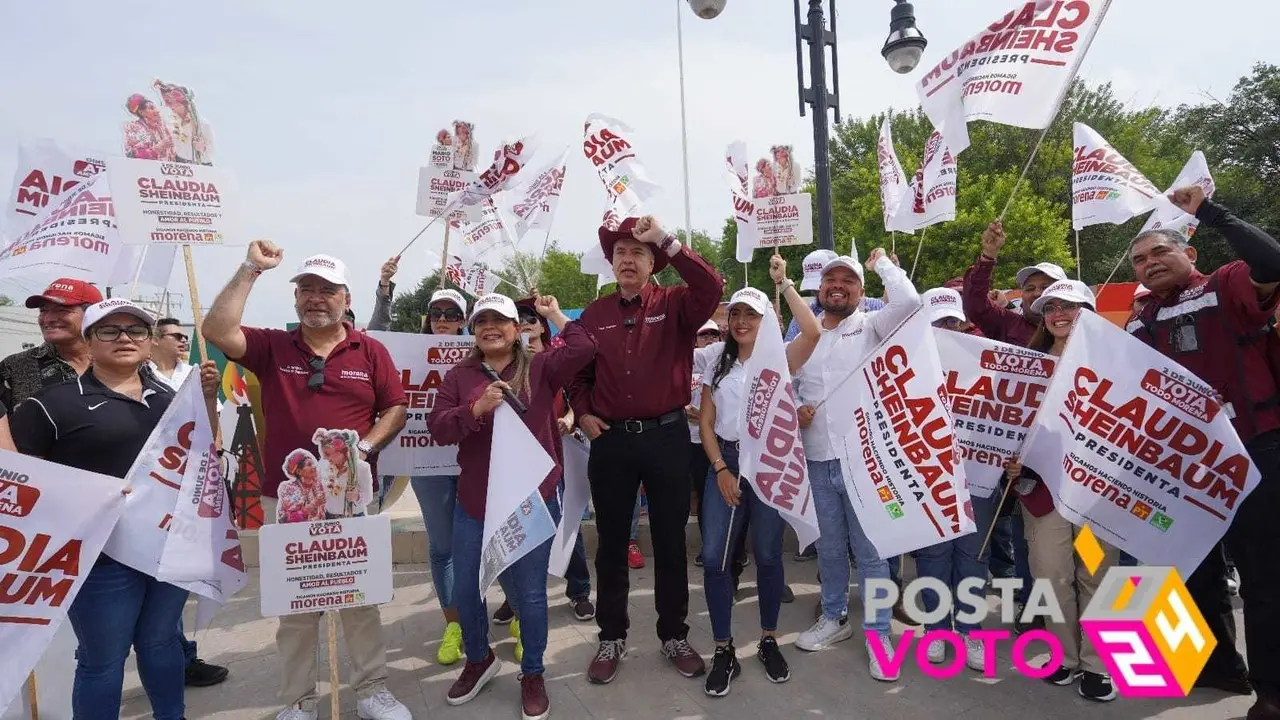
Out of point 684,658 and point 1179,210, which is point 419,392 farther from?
point 1179,210

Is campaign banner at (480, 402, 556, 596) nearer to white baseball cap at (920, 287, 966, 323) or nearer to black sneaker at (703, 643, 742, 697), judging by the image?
black sneaker at (703, 643, 742, 697)

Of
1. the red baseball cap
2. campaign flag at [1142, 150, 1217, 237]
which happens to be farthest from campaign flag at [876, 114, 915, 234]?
the red baseball cap

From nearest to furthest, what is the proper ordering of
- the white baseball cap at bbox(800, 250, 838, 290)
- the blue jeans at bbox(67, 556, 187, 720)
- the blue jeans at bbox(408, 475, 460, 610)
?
the blue jeans at bbox(67, 556, 187, 720)
the blue jeans at bbox(408, 475, 460, 610)
the white baseball cap at bbox(800, 250, 838, 290)

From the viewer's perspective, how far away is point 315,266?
330 cm

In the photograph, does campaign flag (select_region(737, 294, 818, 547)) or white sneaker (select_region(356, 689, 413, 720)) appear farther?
campaign flag (select_region(737, 294, 818, 547))

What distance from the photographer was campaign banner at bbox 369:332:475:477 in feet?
14.5

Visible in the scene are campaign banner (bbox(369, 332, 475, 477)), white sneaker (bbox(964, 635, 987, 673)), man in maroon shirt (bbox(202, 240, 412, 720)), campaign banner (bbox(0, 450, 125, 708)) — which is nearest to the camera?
campaign banner (bbox(0, 450, 125, 708))

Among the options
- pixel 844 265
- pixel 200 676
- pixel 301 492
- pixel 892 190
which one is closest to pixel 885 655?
pixel 844 265

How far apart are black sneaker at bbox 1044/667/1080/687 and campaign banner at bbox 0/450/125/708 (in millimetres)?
4640

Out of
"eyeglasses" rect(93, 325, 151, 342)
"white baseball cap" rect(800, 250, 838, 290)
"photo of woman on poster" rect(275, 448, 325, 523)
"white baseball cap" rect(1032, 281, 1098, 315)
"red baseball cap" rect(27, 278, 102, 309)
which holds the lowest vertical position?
"photo of woman on poster" rect(275, 448, 325, 523)

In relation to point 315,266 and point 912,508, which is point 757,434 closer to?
point 912,508

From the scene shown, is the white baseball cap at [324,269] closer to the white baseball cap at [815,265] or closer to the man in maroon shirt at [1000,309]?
the white baseball cap at [815,265]

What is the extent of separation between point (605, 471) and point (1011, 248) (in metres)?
19.8

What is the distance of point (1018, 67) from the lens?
4.19 meters
